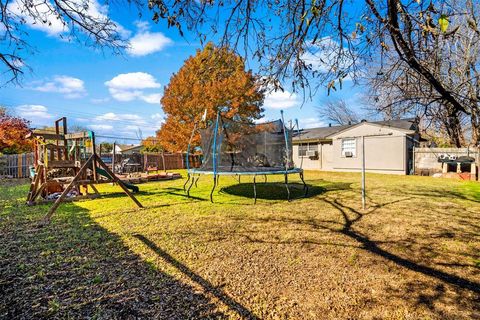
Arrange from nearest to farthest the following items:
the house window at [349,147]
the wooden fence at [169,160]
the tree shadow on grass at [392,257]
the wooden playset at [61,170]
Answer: the tree shadow on grass at [392,257] → the wooden playset at [61,170] → the house window at [349,147] → the wooden fence at [169,160]

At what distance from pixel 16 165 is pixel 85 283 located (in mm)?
14651

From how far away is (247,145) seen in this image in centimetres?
758

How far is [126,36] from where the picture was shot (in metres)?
2.85

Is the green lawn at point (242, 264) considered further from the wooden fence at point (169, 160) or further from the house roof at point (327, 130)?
the wooden fence at point (169, 160)

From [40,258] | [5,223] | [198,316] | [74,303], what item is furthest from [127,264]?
[5,223]

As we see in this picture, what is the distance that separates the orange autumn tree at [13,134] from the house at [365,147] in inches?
606

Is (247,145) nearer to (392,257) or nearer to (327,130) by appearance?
(392,257)

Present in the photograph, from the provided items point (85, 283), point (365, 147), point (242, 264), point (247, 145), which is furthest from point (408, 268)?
point (365, 147)

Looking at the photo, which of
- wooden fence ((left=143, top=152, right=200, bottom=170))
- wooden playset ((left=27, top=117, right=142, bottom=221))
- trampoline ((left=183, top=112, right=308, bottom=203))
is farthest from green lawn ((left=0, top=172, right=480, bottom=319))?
wooden fence ((left=143, top=152, right=200, bottom=170))

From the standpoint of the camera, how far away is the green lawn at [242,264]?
185 centimetres

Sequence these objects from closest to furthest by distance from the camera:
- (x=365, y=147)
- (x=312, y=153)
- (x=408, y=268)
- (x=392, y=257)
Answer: (x=408, y=268), (x=392, y=257), (x=365, y=147), (x=312, y=153)

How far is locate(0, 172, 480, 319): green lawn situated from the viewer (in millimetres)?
1849

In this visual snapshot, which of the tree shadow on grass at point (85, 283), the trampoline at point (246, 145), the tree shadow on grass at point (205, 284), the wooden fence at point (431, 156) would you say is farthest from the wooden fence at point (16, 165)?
the wooden fence at point (431, 156)

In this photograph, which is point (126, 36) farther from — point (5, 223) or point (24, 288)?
point (5, 223)
